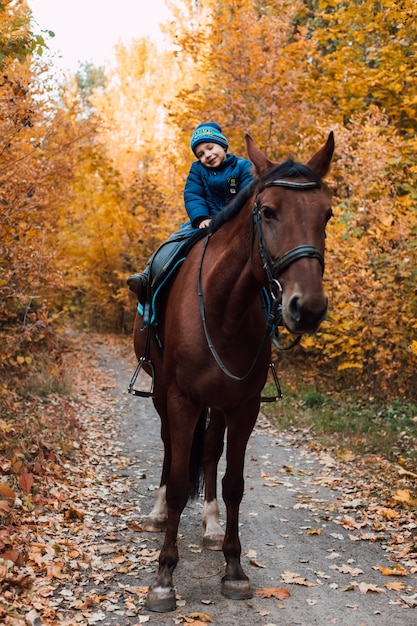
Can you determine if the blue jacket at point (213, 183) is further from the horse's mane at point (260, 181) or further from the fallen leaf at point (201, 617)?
the fallen leaf at point (201, 617)

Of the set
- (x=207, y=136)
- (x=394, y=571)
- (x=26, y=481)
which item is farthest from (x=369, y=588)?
(x=207, y=136)

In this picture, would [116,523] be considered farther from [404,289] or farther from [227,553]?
[404,289]

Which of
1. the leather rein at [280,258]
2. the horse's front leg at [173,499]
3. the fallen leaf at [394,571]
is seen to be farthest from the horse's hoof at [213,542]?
the leather rein at [280,258]

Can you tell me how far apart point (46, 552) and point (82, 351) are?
13.2 m

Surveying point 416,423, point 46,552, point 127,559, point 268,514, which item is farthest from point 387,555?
point 416,423

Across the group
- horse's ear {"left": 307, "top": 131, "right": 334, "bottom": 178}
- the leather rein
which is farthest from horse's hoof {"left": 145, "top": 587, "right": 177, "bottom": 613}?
horse's ear {"left": 307, "top": 131, "right": 334, "bottom": 178}

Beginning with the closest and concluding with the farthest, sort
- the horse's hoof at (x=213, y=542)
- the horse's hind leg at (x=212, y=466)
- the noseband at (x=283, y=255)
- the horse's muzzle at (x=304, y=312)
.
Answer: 1. the horse's muzzle at (x=304, y=312)
2. the noseband at (x=283, y=255)
3. the horse's hoof at (x=213, y=542)
4. the horse's hind leg at (x=212, y=466)

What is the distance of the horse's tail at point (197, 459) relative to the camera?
16.2 ft

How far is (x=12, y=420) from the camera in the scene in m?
6.85

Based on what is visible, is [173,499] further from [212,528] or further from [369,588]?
[369,588]

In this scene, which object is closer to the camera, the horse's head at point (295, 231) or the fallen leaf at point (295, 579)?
the horse's head at point (295, 231)

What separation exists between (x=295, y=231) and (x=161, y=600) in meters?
2.39

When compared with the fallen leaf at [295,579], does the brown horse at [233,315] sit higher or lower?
higher

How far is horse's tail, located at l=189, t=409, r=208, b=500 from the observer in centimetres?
495
